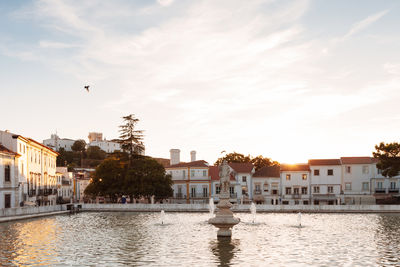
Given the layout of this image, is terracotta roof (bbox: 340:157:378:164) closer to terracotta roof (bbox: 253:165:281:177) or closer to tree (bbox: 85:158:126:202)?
terracotta roof (bbox: 253:165:281:177)

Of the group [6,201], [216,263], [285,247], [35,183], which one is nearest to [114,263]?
[216,263]

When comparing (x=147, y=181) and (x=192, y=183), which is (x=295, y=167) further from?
(x=147, y=181)

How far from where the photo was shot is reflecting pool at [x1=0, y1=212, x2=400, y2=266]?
23594mm

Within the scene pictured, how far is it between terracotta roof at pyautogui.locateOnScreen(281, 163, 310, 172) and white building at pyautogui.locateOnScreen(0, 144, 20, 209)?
52.2 m

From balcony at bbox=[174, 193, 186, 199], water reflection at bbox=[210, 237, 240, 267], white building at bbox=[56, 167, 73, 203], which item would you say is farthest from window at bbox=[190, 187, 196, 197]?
water reflection at bbox=[210, 237, 240, 267]

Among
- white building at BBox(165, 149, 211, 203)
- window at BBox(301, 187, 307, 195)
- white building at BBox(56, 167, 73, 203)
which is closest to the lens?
window at BBox(301, 187, 307, 195)

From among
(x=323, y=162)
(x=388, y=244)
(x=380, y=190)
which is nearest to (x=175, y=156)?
(x=323, y=162)

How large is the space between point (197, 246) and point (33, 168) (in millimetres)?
54063

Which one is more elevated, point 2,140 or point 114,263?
point 2,140

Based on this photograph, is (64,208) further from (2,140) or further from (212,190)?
(212,190)

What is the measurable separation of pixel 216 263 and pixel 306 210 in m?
45.9

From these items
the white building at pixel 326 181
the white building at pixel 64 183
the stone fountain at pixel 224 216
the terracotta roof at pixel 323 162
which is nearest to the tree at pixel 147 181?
the white building at pixel 64 183

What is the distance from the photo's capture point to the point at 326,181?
92.3m

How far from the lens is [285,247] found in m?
28.6
